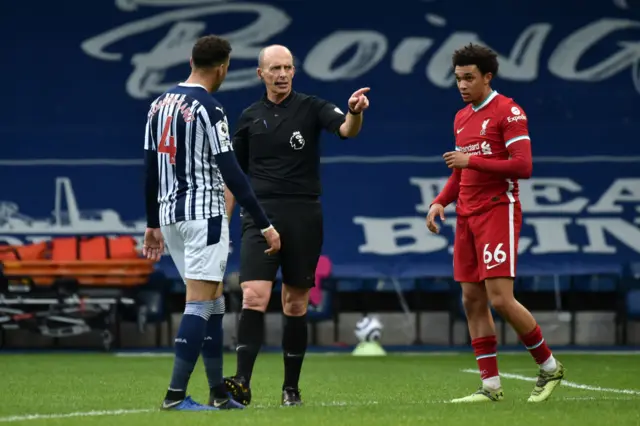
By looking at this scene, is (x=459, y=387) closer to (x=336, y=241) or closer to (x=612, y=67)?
(x=336, y=241)

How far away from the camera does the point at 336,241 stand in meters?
14.9

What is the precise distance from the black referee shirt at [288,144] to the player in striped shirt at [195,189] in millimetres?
932

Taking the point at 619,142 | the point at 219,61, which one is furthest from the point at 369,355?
the point at 219,61

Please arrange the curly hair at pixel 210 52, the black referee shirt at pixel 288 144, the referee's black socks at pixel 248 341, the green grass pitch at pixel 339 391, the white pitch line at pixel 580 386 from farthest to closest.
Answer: the white pitch line at pixel 580 386, the black referee shirt at pixel 288 144, the referee's black socks at pixel 248 341, the curly hair at pixel 210 52, the green grass pitch at pixel 339 391

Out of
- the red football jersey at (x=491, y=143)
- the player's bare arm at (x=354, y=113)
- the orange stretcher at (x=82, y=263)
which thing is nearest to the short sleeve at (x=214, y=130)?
the player's bare arm at (x=354, y=113)

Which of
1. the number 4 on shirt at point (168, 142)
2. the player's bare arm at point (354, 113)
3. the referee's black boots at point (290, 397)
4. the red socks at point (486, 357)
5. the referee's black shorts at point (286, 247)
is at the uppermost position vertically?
the player's bare arm at point (354, 113)

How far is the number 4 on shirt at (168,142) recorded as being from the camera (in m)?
6.32

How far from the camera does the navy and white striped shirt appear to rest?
628 centimetres

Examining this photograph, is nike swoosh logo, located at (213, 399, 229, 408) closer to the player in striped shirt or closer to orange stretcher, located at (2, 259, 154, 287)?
the player in striped shirt

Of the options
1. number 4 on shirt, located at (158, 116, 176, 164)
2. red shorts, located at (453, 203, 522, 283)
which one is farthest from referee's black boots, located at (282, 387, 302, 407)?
number 4 on shirt, located at (158, 116, 176, 164)

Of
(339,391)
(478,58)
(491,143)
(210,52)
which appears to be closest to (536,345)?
(491,143)

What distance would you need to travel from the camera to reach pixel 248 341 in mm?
7133

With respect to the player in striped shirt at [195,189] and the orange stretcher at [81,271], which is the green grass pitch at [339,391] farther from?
the orange stretcher at [81,271]

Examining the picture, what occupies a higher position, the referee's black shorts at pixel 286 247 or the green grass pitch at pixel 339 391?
the referee's black shorts at pixel 286 247
